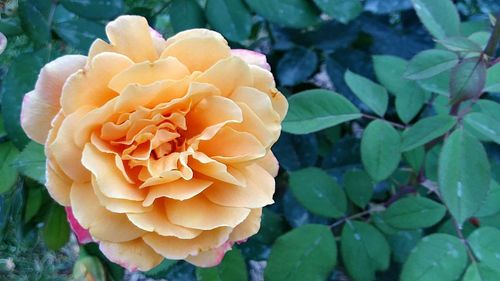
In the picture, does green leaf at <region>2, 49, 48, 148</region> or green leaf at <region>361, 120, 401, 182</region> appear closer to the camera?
green leaf at <region>2, 49, 48, 148</region>

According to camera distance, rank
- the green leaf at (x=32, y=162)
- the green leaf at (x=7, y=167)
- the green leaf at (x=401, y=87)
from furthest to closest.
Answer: the green leaf at (x=401, y=87)
the green leaf at (x=7, y=167)
the green leaf at (x=32, y=162)

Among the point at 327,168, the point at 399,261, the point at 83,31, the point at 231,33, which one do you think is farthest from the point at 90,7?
the point at 399,261

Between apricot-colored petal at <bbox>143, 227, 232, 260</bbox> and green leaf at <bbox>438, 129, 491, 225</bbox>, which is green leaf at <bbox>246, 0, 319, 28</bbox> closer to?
green leaf at <bbox>438, 129, 491, 225</bbox>

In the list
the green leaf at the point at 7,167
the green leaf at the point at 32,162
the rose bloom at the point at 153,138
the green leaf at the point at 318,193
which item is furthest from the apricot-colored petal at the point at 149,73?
the green leaf at the point at 318,193

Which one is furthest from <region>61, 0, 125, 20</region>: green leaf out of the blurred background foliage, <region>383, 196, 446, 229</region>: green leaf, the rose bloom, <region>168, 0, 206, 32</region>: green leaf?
<region>383, 196, 446, 229</region>: green leaf

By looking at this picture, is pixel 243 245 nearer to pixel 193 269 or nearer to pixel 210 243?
pixel 193 269

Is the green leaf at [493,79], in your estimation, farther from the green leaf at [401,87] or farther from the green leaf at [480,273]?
Answer: the green leaf at [480,273]
